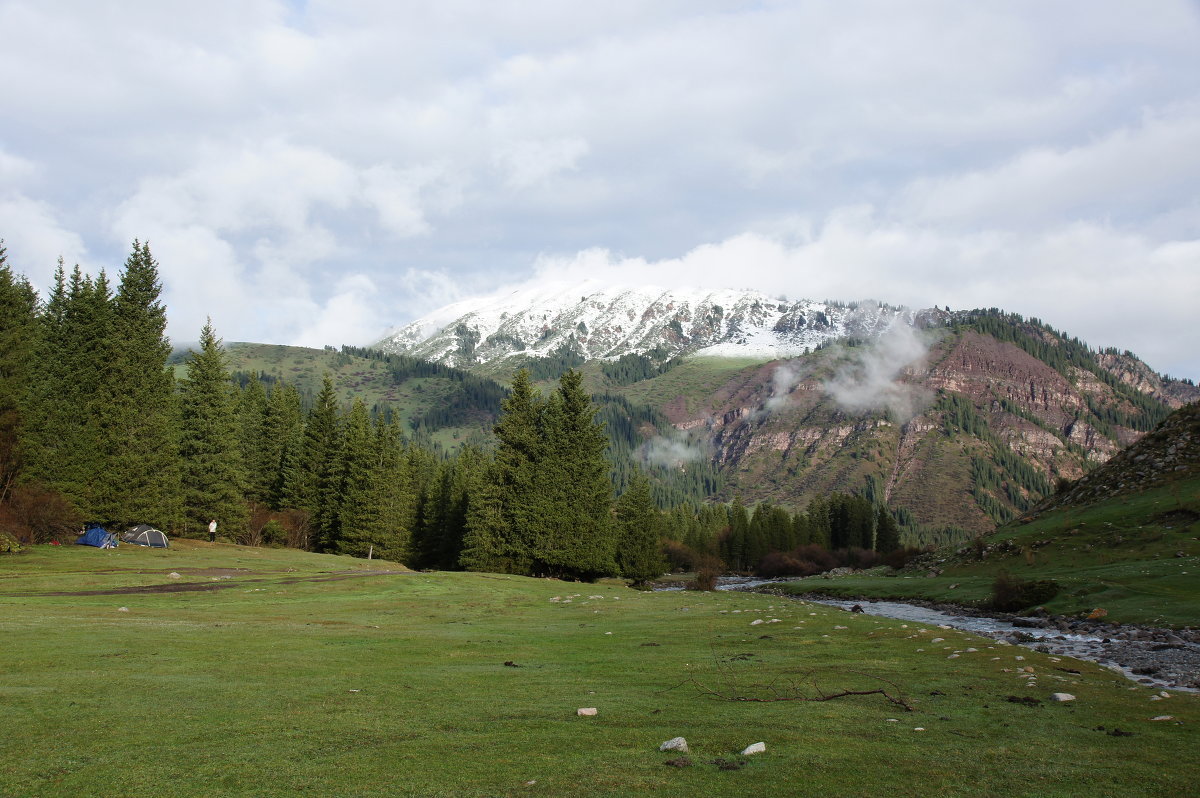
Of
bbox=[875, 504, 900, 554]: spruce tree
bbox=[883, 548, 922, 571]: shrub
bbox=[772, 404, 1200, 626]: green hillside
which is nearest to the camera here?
bbox=[772, 404, 1200, 626]: green hillside

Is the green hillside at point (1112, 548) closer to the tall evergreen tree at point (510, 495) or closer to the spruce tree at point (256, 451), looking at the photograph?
the tall evergreen tree at point (510, 495)

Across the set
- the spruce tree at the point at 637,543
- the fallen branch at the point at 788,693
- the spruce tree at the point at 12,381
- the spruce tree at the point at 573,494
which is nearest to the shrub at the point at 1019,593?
the spruce tree at the point at 573,494

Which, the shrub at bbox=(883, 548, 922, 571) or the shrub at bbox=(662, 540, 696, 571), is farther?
the shrub at bbox=(662, 540, 696, 571)

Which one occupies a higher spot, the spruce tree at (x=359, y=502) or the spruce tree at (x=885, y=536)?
the spruce tree at (x=359, y=502)

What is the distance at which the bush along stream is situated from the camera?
62.8 feet

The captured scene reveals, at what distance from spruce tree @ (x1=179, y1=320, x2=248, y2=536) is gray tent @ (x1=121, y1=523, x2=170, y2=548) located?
33.0 ft

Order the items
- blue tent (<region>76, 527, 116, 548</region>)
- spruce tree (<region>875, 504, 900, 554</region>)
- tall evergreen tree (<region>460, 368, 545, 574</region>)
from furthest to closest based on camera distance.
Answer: spruce tree (<region>875, 504, 900, 554</region>), tall evergreen tree (<region>460, 368, 545, 574</region>), blue tent (<region>76, 527, 116, 548</region>)

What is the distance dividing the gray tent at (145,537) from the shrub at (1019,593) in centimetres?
6070

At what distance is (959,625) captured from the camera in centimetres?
3684

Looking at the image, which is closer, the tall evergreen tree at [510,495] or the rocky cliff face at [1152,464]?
the tall evergreen tree at [510,495]

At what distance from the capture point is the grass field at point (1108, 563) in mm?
36500

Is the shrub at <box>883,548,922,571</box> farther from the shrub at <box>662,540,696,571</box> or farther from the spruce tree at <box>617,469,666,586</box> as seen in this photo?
the shrub at <box>662,540,696,571</box>

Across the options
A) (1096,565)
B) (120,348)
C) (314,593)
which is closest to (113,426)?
(120,348)

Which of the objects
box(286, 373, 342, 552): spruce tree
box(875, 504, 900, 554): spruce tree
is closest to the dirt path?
box(286, 373, 342, 552): spruce tree
